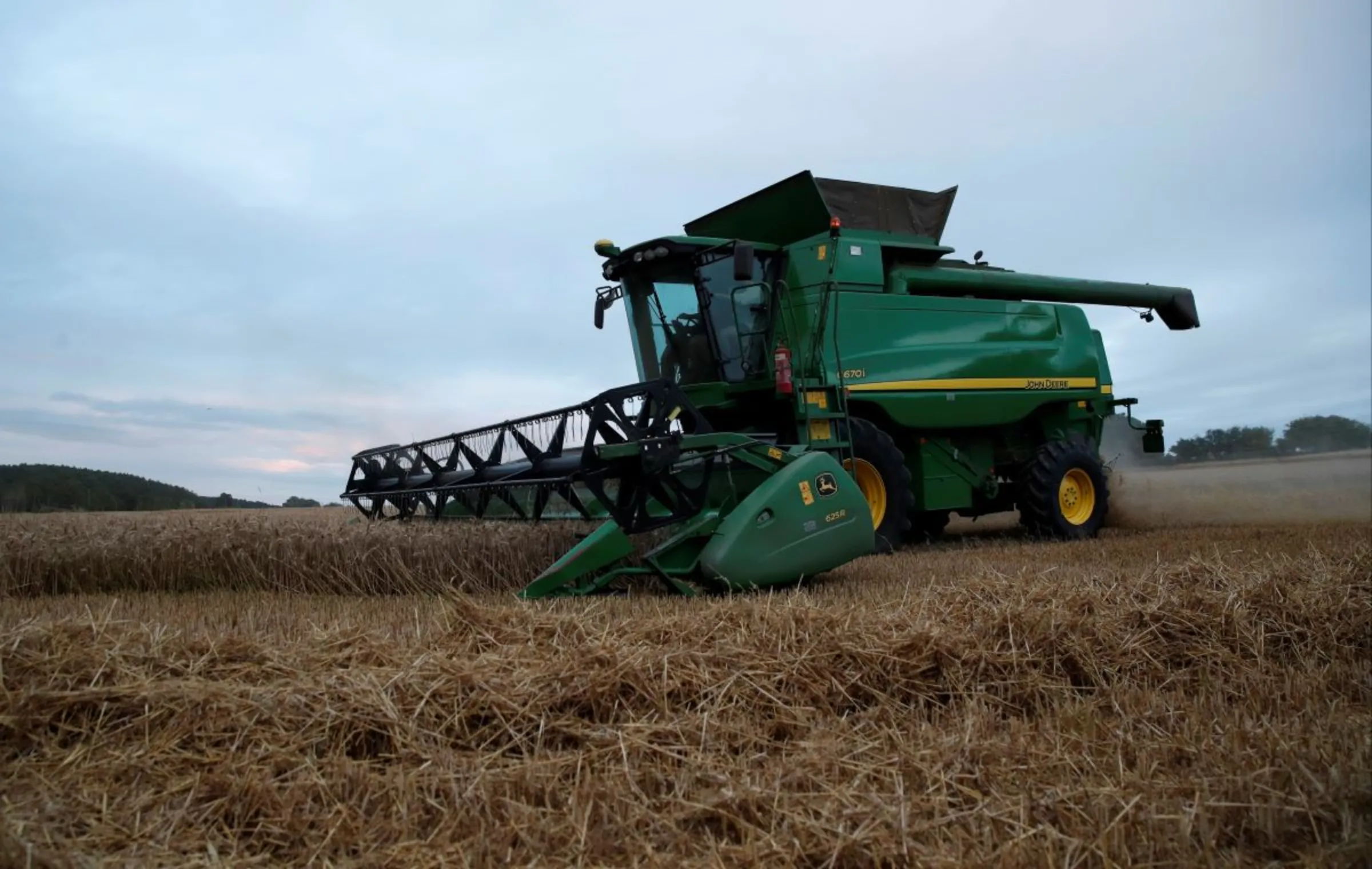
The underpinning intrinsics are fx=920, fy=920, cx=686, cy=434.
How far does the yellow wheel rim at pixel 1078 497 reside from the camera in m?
8.45

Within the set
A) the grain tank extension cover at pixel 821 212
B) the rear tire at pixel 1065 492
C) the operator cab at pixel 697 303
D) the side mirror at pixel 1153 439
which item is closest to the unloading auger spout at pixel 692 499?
the operator cab at pixel 697 303

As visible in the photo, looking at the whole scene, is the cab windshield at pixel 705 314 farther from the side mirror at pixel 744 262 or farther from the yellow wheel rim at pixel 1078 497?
the yellow wheel rim at pixel 1078 497

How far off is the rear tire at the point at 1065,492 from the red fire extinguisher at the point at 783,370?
10.00 ft

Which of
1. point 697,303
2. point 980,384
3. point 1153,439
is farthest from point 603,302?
point 1153,439

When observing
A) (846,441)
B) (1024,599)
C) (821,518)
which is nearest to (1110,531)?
(846,441)

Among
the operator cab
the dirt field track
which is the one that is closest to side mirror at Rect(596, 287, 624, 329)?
the operator cab

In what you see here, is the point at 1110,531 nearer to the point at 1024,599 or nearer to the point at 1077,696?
the point at 1024,599

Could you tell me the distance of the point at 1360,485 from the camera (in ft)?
38.2

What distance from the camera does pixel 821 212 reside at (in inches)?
277

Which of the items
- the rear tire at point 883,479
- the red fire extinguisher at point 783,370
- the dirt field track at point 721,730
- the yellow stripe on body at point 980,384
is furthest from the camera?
the yellow stripe on body at point 980,384

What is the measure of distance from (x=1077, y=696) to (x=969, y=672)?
32cm

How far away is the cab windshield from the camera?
6.68 meters

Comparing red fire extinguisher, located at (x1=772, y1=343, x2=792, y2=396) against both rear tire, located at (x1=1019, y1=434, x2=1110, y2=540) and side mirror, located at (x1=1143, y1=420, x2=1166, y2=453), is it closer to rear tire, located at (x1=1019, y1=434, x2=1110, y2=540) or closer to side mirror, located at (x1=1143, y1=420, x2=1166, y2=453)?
rear tire, located at (x1=1019, y1=434, x2=1110, y2=540)

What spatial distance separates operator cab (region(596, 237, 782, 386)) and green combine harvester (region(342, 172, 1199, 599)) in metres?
0.02
